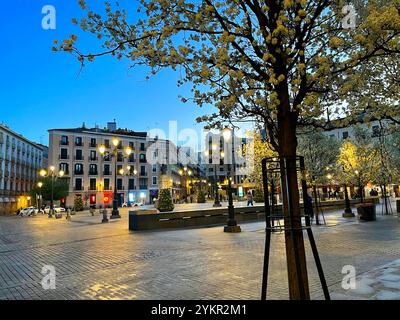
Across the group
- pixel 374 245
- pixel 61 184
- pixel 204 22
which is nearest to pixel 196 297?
pixel 204 22

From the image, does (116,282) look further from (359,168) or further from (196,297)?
(359,168)

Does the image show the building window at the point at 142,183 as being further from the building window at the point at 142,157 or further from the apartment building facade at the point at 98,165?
the building window at the point at 142,157

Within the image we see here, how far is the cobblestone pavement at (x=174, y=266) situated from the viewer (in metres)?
5.99

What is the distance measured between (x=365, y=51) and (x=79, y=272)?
7.52m

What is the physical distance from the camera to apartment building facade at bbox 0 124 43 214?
205 feet

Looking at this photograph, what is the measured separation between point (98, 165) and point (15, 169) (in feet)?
55.9

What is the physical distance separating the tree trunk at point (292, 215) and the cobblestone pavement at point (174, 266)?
174 cm

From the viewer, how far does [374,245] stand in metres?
10.3

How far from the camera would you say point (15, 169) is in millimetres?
68625

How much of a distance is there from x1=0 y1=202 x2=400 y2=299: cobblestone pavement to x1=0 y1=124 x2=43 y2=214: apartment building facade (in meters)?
58.9

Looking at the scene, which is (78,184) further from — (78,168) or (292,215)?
(292,215)

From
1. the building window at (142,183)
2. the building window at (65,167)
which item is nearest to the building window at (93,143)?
the building window at (65,167)

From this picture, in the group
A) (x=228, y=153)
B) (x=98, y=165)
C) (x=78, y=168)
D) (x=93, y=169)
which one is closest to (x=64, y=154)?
(x=78, y=168)
